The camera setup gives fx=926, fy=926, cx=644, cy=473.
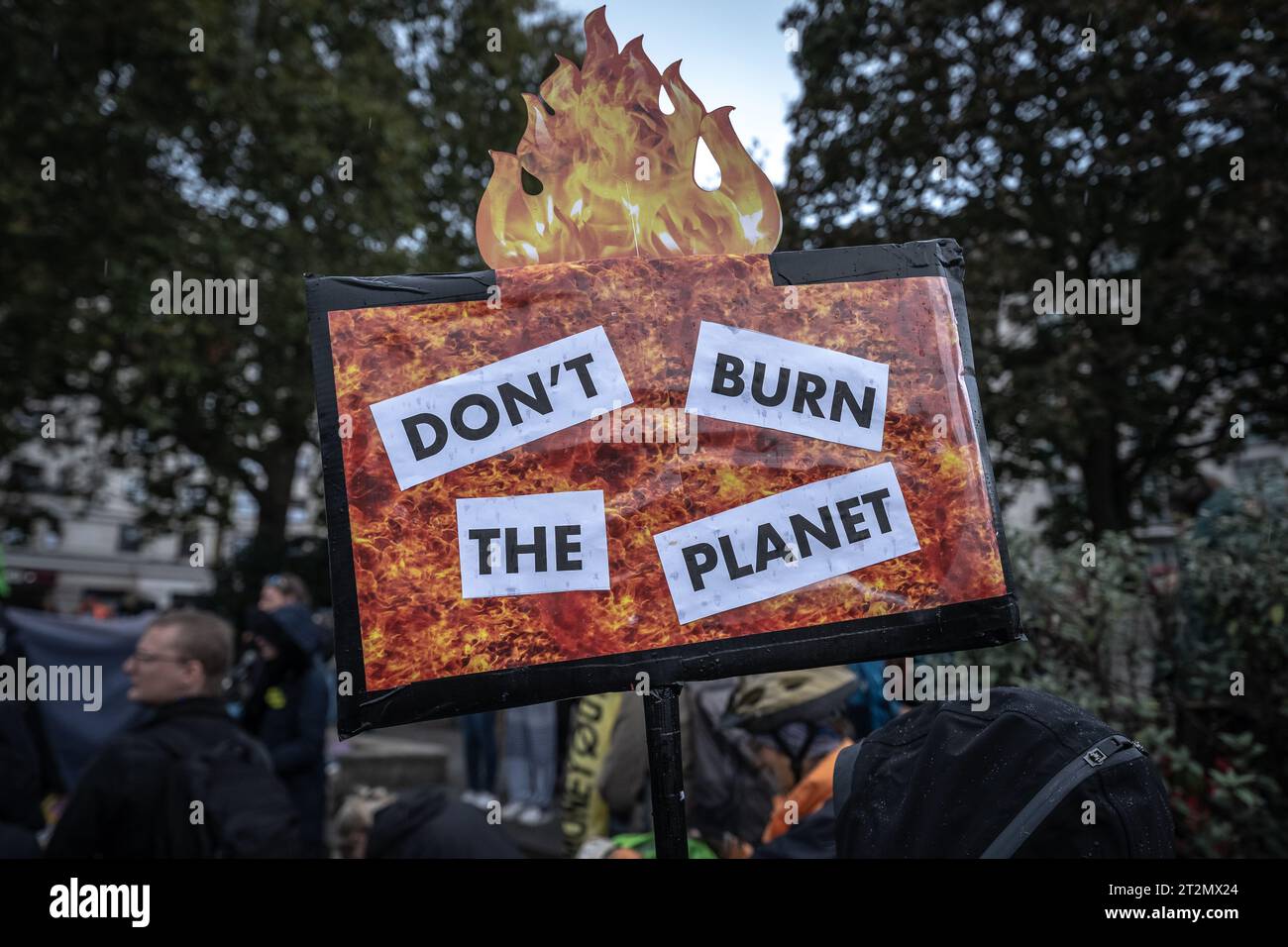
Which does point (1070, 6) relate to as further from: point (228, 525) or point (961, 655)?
point (228, 525)

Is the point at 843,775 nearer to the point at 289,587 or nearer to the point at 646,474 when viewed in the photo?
the point at 646,474

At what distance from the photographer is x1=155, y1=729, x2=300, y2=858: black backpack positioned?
274 centimetres

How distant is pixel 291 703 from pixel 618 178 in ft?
13.7

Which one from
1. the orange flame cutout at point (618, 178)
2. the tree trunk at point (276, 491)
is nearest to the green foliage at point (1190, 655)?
the orange flame cutout at point (618, 178)

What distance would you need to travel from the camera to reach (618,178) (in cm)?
205

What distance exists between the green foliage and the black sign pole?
266cm

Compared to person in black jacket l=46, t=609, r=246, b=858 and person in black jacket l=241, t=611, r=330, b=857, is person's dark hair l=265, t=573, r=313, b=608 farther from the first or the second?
person in black jacket l=46, t=609, r=246, b=858

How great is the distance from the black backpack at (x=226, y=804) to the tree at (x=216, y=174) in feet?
28.6

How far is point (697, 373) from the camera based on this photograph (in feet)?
6.07

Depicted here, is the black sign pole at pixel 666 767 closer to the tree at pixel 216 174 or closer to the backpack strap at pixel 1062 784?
the backpack strap at pixel 1062 784

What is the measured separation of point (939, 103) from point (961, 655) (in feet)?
22.6

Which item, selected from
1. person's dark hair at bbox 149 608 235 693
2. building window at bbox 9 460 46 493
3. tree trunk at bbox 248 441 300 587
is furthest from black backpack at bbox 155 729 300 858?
building window at bbox 9 460 46 493

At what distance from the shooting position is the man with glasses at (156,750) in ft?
9.00
